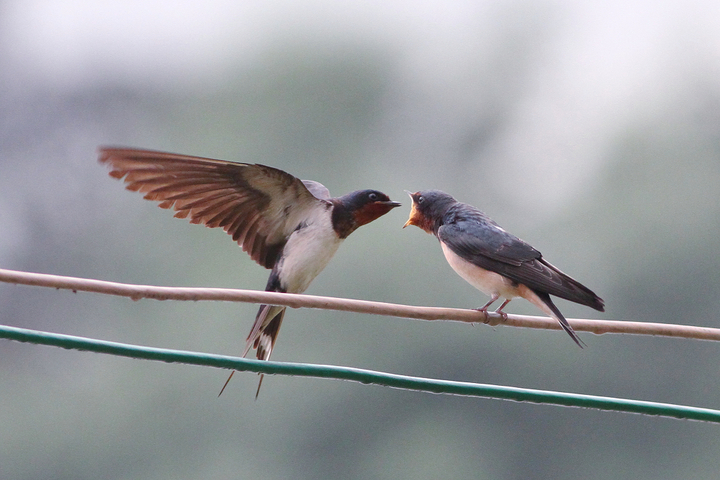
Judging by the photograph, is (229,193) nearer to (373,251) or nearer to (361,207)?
(361,207)

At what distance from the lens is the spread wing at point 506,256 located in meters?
2.95

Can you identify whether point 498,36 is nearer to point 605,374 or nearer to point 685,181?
point 685,181

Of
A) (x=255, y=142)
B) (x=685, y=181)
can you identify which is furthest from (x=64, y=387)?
(x=685, y=181)

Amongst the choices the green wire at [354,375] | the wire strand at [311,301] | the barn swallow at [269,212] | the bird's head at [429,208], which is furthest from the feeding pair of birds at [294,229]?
the green wire at [354,375]

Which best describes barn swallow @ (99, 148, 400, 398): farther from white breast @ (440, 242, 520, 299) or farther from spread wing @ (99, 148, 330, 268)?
white breast @ (440, 242, 520, 299)

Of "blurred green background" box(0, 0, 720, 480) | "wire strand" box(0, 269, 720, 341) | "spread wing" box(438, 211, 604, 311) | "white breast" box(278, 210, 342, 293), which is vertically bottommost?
"blurred green background" box(0, 0, 720, 480)

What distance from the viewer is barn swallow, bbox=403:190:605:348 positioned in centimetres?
299

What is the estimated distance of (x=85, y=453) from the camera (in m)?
26.1

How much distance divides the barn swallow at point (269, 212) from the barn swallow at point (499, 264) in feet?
1.09

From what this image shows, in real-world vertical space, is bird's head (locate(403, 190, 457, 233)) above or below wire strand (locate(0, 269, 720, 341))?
below

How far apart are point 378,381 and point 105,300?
32.4 m

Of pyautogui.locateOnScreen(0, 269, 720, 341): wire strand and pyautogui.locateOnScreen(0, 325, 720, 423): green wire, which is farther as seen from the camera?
pyautogui.locateOnScreen(0, 269, 720, 341): wire strand

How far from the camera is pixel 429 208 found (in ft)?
12.5

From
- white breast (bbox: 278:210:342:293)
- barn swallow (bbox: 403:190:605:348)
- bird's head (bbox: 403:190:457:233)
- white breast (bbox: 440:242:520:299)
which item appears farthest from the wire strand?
bird's head (bbox: 403:190:457:233)
